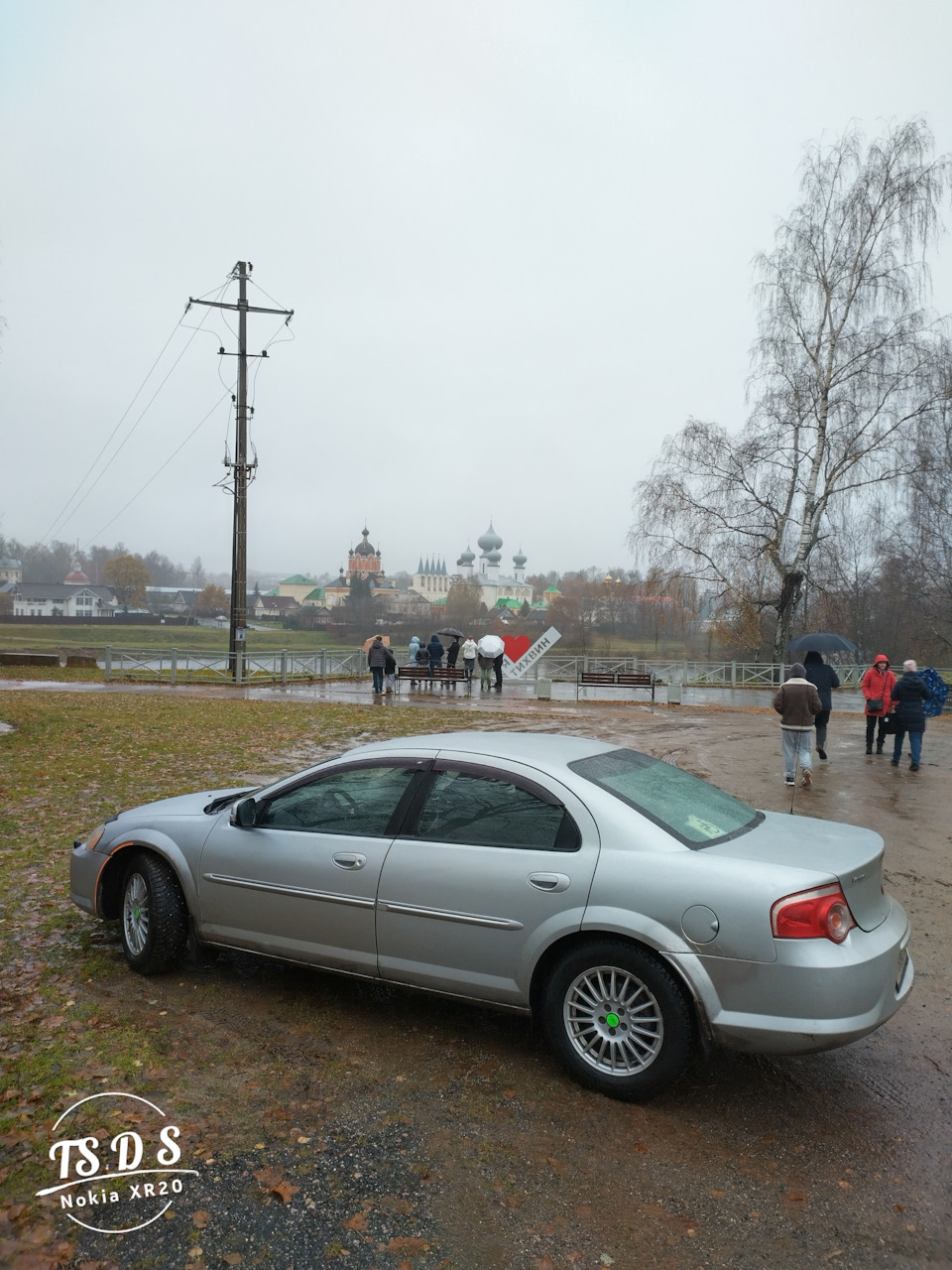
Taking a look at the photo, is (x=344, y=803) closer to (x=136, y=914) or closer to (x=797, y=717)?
(x=136, y=914)

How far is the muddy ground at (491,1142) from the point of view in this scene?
2.91 metres

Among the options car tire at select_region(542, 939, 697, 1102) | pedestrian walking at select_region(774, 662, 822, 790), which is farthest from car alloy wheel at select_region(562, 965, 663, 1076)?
pedestrian walking at select_region(774, 662, 822, 790)

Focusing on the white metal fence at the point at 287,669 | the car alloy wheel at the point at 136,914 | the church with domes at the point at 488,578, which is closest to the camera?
the car alloy wheel at the point at 136,914

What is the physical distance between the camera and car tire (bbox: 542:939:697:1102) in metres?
3.66

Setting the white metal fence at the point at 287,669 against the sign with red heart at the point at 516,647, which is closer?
the white metal fence at the point at 287,669

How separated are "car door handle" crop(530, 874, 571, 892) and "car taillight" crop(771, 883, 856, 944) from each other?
848mm

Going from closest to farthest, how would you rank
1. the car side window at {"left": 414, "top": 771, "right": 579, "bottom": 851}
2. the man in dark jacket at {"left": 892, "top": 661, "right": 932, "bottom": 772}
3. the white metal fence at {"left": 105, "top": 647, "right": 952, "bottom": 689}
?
1. the car side window at {"left": 414, "top": 771, "right": 579, "bottom": 851}
2. the man in dark jacket at {"left": 892, "top": 661, "right": 932, "bottom": 772}
3. the white metal fence at {"left": 105, "top": 647, "right": 952, "bottom": 689}

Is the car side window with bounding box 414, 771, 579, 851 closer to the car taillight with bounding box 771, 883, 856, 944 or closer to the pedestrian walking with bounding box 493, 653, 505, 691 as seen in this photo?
the car taillight with bounding box 771, 883, 856, 944

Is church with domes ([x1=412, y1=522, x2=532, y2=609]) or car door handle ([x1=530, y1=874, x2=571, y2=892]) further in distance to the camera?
church with domes ([x1=412, y1=522, x2=532, y2=609])

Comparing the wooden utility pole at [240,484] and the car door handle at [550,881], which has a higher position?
the wooden utility pole at [240,484]

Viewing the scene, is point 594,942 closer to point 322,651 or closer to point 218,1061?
point 218,1061

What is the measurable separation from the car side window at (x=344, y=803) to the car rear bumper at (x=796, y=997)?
1713mm

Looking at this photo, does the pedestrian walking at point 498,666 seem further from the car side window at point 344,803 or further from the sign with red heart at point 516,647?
the car side window at point 344,803

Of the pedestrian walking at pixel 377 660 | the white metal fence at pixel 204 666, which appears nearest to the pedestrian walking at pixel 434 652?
the white metal fence at pixel 204 666
